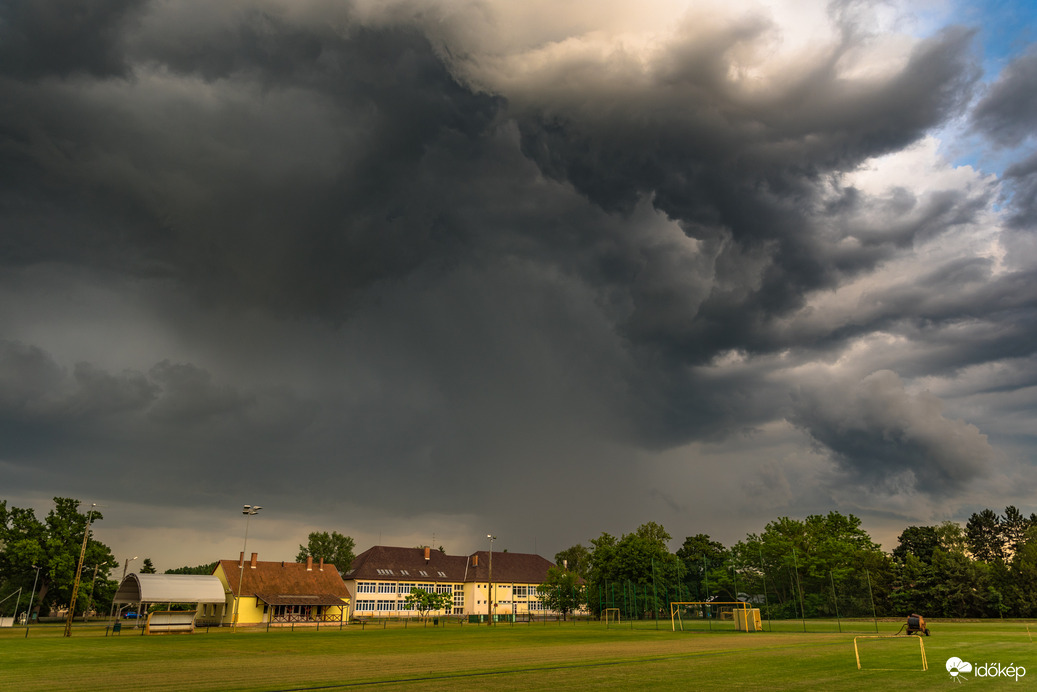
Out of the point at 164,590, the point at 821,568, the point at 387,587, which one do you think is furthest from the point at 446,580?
the point at 821,568

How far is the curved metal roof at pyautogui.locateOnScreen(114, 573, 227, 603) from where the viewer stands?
62.3 m

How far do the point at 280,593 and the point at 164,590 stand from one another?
71.7 ft

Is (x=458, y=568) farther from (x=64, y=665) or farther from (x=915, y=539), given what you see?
(x=64, y=665)

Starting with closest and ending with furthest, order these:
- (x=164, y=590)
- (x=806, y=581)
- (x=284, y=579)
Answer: (x=806, y=581)
(x=164, y=590)
(x=284, y=579)

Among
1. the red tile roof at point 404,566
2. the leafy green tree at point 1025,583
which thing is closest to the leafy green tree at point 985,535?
the leafy green tree at point 1025,583

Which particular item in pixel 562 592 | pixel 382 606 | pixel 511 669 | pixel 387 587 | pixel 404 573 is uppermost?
pixel 511 669

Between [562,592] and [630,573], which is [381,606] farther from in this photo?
[630,573]

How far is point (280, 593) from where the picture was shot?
83.6 metres

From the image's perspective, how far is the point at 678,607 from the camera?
65062mm

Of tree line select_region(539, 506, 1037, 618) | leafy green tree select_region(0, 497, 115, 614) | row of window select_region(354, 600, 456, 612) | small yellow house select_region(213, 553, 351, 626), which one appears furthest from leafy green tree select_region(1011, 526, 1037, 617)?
leafy green tree select_region(0, 497, 115, 614)

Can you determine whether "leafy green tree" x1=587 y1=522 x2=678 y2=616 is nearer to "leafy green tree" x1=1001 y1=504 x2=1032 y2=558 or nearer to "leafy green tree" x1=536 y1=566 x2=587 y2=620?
"leafy green tree" x1=536 y1=566 x2=587 y2=620

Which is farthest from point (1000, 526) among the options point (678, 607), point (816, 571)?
point (678, 607)

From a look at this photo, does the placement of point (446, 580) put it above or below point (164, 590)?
below

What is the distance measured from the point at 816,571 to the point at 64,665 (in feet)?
247
